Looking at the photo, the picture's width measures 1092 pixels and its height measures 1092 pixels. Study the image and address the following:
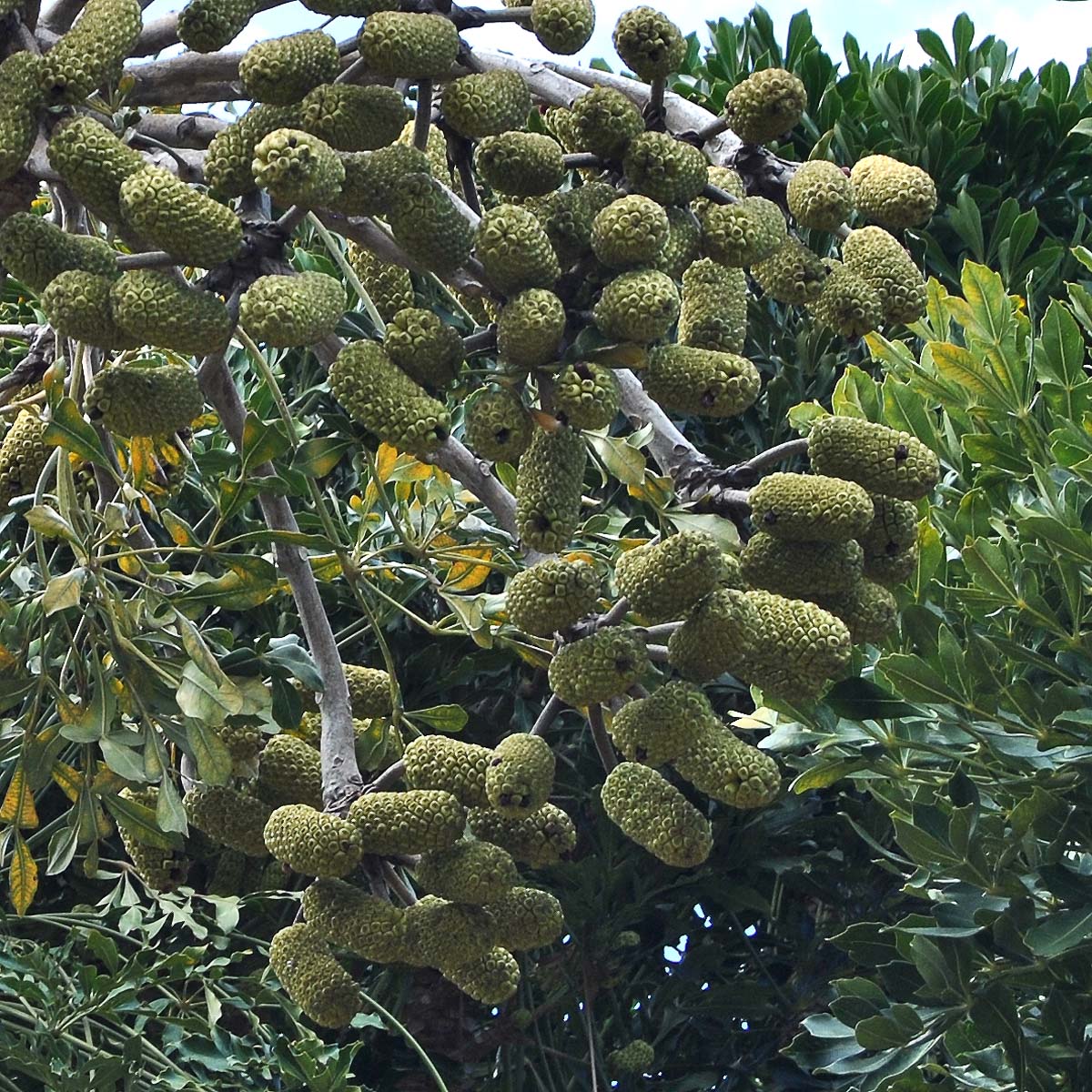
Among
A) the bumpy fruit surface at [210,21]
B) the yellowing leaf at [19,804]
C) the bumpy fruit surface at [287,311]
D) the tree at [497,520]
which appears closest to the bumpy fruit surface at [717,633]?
the tree at [497,520]

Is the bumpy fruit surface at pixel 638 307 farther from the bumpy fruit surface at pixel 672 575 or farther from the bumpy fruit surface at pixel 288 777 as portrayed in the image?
the bumpy fruit surface at pixel 288 777

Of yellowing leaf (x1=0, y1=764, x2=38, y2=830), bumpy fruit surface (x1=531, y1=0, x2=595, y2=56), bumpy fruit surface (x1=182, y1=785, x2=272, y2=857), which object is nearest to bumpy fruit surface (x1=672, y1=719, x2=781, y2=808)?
bumpy fruit surface (x1=182, y1=785, x2=272, y2=857)

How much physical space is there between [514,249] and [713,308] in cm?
21

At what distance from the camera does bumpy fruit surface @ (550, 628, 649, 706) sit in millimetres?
1201

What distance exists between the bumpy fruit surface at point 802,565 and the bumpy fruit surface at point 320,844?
1.23ft

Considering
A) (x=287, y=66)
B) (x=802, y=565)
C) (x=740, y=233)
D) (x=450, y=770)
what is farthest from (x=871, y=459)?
(x=287, y=66)

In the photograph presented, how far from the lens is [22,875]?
1.81m

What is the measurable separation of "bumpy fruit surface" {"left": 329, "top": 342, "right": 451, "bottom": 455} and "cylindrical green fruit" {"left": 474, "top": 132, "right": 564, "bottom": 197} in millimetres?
183

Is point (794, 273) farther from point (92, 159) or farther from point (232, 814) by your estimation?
point (232, 814)

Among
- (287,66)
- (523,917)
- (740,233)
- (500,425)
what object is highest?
(287,66)

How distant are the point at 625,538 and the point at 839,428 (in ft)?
1.93

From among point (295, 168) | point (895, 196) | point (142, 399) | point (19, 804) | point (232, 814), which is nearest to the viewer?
point (295, 168)

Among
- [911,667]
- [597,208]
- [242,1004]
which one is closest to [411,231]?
[597,208]

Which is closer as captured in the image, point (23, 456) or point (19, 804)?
point (23, 456)
